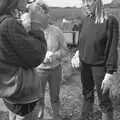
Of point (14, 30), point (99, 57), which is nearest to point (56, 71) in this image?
point (99, 57)

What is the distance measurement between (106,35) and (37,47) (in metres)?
1.12

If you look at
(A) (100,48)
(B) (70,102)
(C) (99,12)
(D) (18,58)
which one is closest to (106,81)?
(A) (100,48)

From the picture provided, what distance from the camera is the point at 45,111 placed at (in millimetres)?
4133

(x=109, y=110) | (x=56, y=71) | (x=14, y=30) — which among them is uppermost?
(x=14, y=30)

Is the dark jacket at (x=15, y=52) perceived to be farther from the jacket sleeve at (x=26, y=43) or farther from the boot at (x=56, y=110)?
the boot at (x=56, y=110)

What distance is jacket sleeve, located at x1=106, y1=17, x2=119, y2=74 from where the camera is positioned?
2.92 m

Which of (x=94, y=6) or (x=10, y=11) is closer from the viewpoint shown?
(x=10, y=11)

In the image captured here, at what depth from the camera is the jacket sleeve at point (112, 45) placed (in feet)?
9.57

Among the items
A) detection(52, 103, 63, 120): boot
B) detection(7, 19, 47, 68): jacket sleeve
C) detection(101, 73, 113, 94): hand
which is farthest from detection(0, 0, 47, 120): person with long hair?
detection(52, 103, 63, 120): boot

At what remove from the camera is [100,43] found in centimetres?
301

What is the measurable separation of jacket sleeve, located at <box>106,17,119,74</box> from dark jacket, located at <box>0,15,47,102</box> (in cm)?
103

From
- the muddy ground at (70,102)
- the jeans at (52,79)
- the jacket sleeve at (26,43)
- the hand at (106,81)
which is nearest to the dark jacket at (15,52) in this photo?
the jacket sleeve at (26,43)

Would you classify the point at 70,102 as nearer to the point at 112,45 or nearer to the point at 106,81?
the point at 106,81

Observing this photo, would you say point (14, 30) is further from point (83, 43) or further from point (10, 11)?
point (83, 43)
